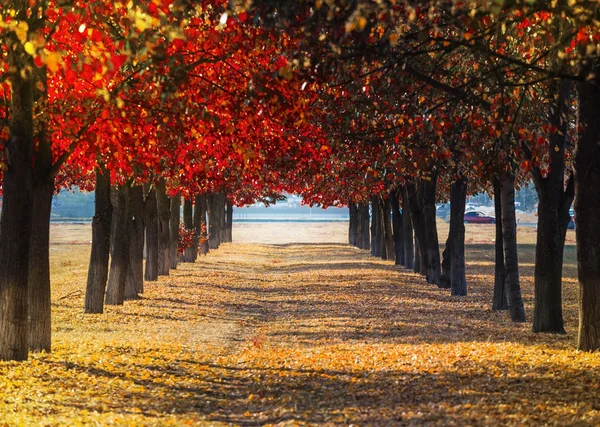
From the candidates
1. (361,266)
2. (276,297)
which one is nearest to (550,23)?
(276,297)

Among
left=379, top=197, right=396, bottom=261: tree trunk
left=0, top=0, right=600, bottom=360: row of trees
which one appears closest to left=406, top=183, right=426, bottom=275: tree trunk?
left=379, top=197, right=396, bottom=261: tree trunk

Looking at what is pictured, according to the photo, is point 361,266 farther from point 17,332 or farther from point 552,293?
point 17,332

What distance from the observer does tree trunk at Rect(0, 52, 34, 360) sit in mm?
15578

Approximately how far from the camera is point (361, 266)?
153 feet

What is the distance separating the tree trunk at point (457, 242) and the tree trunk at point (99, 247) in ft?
36.2

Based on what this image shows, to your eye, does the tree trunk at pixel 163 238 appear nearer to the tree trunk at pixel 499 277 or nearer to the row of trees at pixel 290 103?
the tree trunk at pixel 499 277

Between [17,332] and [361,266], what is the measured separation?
105 feet

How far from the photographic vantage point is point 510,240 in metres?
22.1

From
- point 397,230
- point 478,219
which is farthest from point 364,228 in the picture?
point 478,219

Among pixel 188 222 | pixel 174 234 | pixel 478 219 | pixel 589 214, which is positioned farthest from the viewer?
pixel 478 219

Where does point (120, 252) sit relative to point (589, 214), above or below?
below

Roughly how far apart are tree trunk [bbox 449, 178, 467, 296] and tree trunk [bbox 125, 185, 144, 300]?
9790mm

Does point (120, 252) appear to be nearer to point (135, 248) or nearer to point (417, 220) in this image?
point (135, 248)

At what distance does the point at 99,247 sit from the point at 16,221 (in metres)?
9.29
